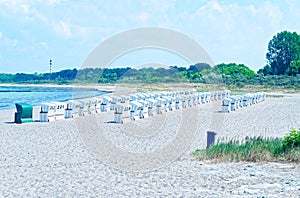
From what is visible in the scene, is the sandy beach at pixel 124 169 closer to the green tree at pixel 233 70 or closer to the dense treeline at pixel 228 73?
the dense treeline at pixel 228 73

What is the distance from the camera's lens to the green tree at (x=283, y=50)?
10550 centimetres

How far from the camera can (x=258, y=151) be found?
466 inches

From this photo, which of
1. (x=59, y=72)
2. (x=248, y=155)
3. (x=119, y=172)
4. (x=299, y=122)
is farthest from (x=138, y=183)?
(x=59, y=72)

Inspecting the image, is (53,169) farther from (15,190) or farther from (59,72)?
(59,72)

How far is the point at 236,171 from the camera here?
10.5 metres

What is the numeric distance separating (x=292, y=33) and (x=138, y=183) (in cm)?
10663

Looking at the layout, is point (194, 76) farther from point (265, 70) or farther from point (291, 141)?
point (291, 141)

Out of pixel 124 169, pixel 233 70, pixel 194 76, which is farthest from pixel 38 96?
pixel 124 169

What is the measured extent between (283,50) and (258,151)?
10004cm

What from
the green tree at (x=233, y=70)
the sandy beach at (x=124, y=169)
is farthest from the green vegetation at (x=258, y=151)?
the green tree at (x=233, y=70)

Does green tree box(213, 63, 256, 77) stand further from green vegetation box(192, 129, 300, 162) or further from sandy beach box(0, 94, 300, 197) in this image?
green vegetation box(192, 129, 300, 162)

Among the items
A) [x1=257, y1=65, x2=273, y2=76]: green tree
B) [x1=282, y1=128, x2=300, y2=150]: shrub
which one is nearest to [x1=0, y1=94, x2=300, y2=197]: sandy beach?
[x1=282, y1=128, x2=300, y2=150]: shrub

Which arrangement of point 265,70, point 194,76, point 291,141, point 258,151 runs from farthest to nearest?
point 265,70, point 194,76, point 258,151, point 291,141

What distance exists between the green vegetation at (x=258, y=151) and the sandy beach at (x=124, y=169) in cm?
37
